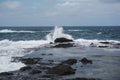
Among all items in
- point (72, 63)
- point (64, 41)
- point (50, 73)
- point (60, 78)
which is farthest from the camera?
point (64, 41)

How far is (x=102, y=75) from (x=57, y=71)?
2.65 m

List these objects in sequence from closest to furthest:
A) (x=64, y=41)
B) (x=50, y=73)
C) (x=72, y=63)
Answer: (x=50, y=73), (x=72, y=63), (x=64, y=41)

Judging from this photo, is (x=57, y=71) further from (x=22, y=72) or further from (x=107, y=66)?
(x=107, y=66)

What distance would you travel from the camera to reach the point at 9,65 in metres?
19.5

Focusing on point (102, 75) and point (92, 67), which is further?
point (92, 67)

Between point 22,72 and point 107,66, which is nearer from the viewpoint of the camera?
point 22,72

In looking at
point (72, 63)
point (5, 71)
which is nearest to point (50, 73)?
point (5, 71)

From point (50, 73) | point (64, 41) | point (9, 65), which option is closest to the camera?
point (50, 73)

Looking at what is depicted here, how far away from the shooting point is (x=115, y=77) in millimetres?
16062

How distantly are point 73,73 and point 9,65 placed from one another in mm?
4791

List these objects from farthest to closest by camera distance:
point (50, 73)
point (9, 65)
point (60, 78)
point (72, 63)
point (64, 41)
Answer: point (64, 41) → point (72, 63) → point (9, 65) → point (50, 73) → point (60, 78)

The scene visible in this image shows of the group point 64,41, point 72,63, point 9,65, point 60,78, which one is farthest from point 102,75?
point 64,41

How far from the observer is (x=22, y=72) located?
17594 millimetres

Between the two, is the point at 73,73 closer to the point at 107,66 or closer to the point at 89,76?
the point at 89,76
